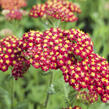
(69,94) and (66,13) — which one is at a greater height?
(66,13)

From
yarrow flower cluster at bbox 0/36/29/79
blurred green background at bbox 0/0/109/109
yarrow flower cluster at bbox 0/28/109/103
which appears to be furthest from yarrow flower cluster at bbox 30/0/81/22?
yarrow flower cluster at bbox 0/36/29/79

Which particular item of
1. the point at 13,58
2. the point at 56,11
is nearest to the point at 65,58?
the point at 13,58

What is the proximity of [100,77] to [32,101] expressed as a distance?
2.08 meters

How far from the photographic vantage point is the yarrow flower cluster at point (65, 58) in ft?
9.10

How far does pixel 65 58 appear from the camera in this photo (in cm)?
289

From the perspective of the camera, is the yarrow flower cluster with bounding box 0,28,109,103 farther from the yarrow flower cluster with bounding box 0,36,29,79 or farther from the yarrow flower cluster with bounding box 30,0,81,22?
the yarrow flower cluster with bounding box 30,0,81,22

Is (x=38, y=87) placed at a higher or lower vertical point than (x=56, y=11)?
lower

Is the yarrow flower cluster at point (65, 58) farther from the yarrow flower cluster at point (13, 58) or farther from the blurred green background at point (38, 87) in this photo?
the blurred green background at point (38, 87)

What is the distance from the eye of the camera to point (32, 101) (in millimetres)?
4543

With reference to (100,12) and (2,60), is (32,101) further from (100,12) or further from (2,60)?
(100,12)

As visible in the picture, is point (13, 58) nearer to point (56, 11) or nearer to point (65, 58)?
point (65, 58)

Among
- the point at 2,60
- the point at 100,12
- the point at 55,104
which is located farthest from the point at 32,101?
the point at 100,12

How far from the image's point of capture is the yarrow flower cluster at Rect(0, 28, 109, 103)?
2.78m

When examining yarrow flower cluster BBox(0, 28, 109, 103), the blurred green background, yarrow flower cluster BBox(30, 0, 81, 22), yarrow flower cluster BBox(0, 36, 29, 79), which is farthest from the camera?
yarrow flower cluster BBox(30, 0, 81, 22)
